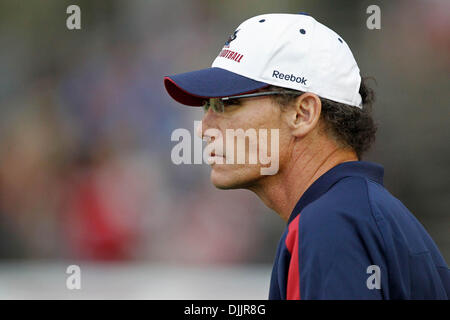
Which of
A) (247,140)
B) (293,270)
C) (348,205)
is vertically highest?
(247,140)

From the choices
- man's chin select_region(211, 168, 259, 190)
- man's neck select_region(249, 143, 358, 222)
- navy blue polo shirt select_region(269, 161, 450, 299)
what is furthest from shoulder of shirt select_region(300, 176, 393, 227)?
man's chin select_region(211, 168, 259, 190)

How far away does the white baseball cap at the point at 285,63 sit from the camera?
203 cm

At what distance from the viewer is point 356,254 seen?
1547mm

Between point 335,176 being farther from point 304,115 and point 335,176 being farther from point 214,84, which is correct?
point 214,84

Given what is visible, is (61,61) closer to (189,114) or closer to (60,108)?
(60,108)

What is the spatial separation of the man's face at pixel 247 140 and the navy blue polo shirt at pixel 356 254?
33 cm

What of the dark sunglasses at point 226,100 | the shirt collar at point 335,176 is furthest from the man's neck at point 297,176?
the dark sunglasses at point 226,100

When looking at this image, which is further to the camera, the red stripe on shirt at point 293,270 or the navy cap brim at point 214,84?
the navy cap brim at point 214,84

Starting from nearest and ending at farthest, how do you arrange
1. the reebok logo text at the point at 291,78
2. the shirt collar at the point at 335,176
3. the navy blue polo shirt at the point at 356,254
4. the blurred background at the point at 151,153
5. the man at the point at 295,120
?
1. the navy blue polo shirt at the point at 356,254
2. the man at the point at 295,120
3. the shirt collar at the point at 335,176
4. the reebok logo text at the point at 291,78
5. the blurred background at the point at 151,153

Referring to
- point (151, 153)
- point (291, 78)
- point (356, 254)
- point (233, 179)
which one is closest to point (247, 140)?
point (233, 179)

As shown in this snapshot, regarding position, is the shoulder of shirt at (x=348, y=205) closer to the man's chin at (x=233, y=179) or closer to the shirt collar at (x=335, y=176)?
the shirt collar at (x=335, y=176)

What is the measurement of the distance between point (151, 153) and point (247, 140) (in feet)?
13.7

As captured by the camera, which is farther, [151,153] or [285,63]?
[151,153]

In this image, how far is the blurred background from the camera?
6.01 meters
